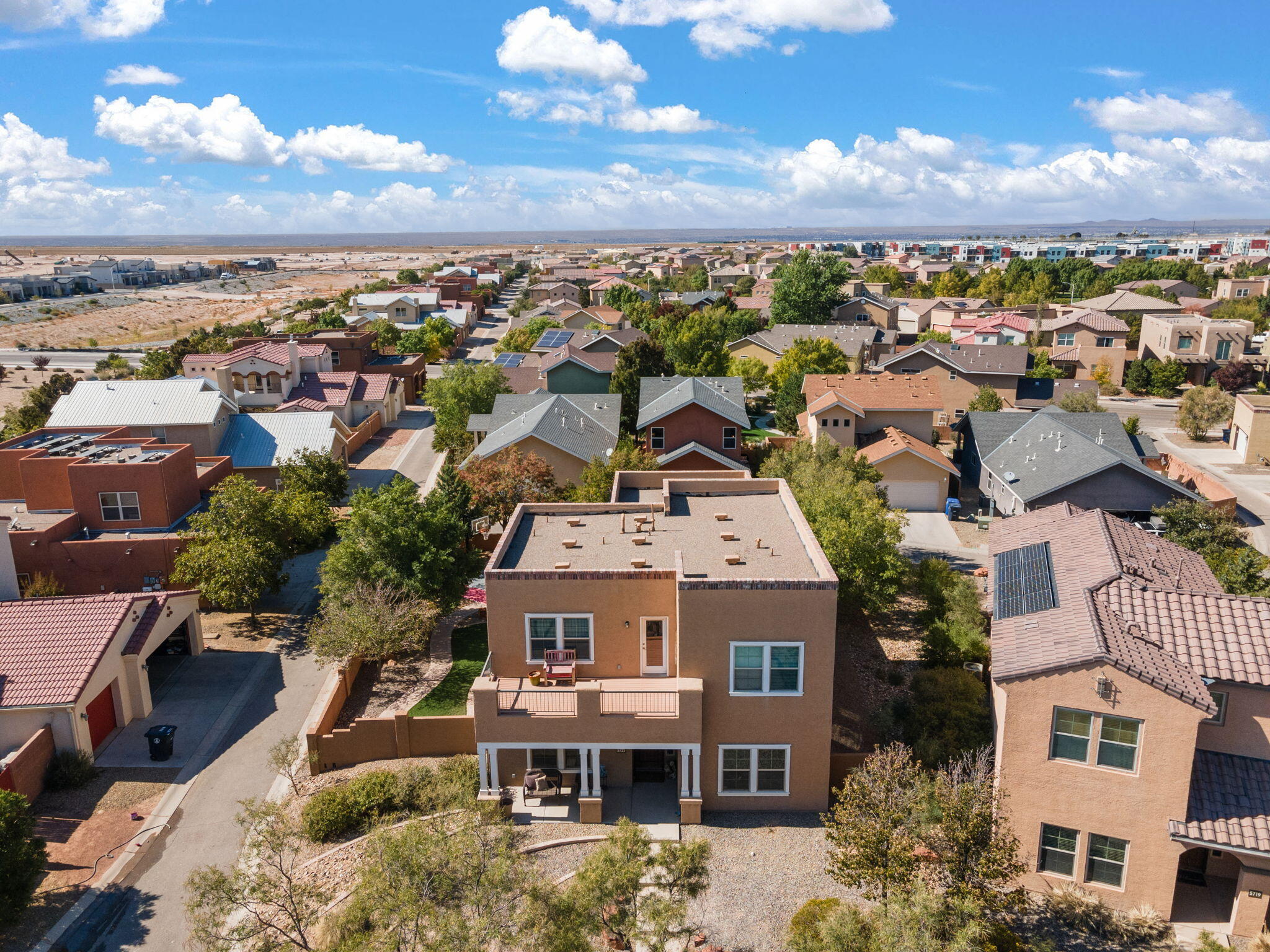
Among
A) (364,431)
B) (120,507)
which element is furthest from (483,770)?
(364,431)

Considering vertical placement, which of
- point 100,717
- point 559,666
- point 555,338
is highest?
point 555,338

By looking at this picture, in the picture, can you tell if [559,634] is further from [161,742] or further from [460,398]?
[460,398]

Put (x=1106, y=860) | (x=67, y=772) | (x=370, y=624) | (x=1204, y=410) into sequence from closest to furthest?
1. (x=1106, y=860)
2. (x=67, y=772)
3. (x=370, y=624)
4. (x=1204, y=410)

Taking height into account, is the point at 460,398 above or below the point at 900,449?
above

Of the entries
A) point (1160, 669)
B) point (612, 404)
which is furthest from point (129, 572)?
point (1160, 669)

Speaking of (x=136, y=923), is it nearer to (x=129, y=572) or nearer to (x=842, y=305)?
(x=129, y=572)

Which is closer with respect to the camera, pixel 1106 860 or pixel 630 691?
pixel 1106 860

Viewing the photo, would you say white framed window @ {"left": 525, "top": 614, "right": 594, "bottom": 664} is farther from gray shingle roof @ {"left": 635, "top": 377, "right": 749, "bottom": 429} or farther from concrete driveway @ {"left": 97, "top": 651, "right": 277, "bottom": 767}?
gray shingle roof @ {"left": 635, "top": 377, "right": 749, "bottom": 429}
